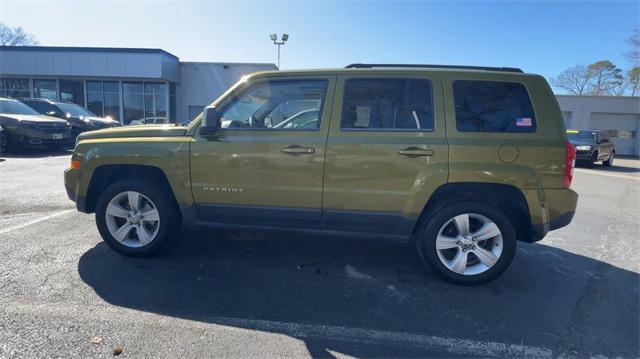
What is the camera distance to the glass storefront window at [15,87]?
25625mm

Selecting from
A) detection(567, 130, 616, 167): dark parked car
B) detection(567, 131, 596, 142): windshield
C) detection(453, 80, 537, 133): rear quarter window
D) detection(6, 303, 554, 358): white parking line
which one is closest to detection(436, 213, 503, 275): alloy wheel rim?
detection(453, 80, 537, 133): rear quarter window

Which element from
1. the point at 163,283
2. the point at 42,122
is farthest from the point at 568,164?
the point at 42,122

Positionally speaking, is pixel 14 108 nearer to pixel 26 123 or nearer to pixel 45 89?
pixel 26 123

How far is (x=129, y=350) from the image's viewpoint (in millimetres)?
2523

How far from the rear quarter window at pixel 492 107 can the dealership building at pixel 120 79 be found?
71.3 ft

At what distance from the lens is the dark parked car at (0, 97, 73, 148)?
39.0 ft

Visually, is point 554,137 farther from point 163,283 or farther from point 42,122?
point 42,122

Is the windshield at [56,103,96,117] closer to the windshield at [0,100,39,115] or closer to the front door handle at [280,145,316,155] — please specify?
the windshield at [0,100,39,115]

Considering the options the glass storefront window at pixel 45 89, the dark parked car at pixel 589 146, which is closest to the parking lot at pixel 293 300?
the dark parked car at pixel 589 146

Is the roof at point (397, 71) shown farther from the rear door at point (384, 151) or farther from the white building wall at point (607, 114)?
the white building wall at point (607, 114)

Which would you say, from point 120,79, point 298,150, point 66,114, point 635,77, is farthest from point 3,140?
point 635,77

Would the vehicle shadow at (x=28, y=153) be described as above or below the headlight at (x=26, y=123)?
below

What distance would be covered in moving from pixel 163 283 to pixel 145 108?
25.4 m

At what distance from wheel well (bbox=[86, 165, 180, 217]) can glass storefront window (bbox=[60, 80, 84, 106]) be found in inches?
1031
